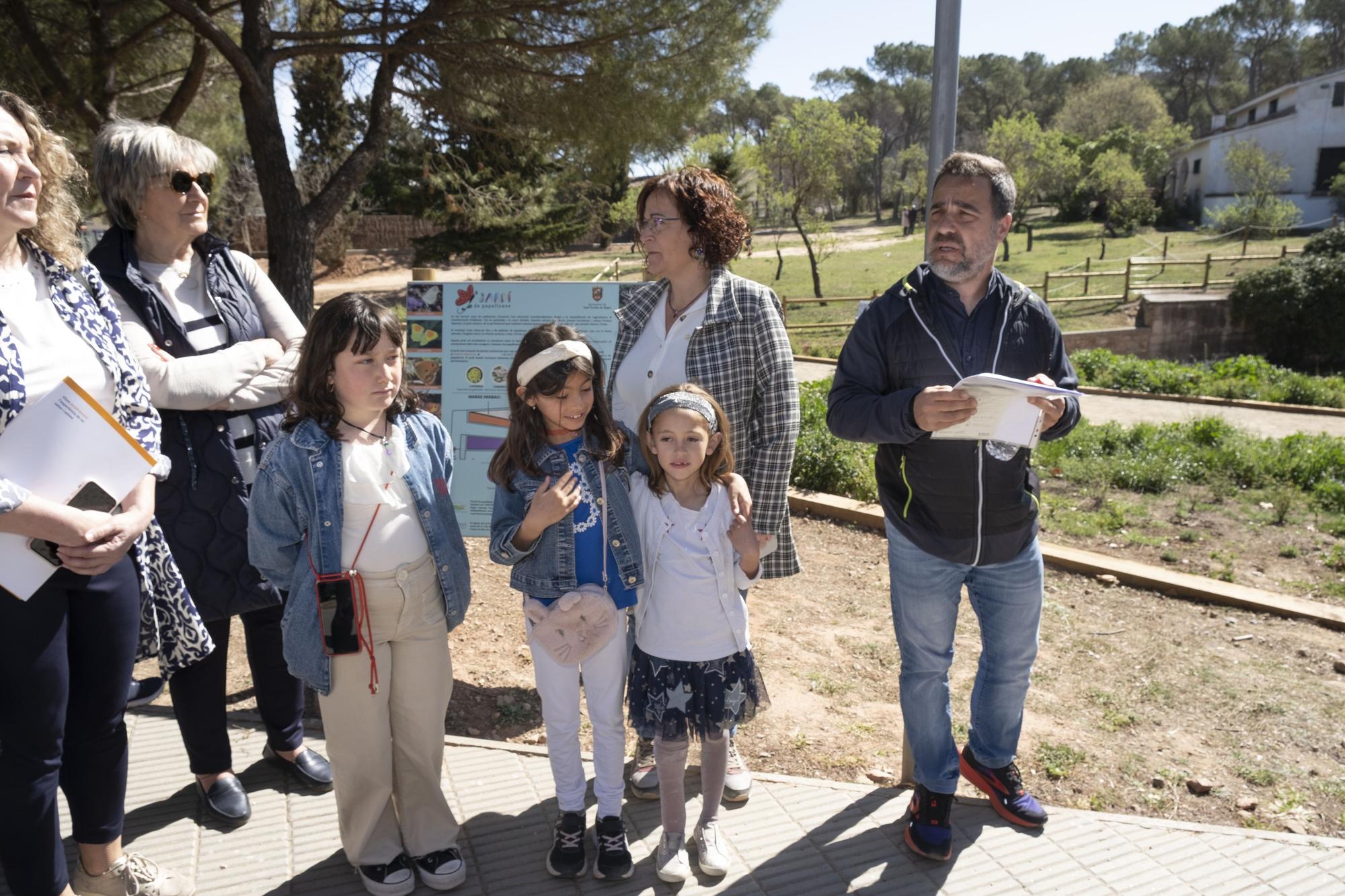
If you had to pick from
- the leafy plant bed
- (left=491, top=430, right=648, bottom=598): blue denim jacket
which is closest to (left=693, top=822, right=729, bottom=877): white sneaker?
(left=491, top=430, right=648, bottom=598): blue denim jacket

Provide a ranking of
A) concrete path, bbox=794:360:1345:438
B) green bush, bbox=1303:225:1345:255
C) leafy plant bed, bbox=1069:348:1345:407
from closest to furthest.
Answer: concrete path, bbox=794:360:1345:438, leafy plant bed, bbox=1069:348:1345:407, green bush, bbox=1303:225:1345:255

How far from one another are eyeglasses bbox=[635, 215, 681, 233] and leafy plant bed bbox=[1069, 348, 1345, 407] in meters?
11.6

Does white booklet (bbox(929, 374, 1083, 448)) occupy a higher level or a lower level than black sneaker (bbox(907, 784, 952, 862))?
higher

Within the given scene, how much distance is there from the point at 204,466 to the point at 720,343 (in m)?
1.54

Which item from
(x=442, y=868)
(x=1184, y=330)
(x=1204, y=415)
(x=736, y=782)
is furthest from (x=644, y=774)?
(x=1184, y=330)

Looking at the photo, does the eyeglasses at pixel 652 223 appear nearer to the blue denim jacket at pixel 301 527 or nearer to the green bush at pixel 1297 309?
the blue denim jacket at pixel 301 527

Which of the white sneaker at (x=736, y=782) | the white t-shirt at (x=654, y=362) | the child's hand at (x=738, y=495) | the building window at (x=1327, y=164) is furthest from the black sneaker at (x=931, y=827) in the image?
the building window at (x=1327, y=164)

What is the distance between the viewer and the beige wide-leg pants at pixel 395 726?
2.48 meters

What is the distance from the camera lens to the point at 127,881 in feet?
7.91

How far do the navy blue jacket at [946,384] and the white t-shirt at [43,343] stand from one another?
1.89m

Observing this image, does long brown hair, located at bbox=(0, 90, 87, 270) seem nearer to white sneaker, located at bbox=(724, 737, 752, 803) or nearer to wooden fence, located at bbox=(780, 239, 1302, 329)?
white sneaker, located at bbox=(724, 737, 752, 803)

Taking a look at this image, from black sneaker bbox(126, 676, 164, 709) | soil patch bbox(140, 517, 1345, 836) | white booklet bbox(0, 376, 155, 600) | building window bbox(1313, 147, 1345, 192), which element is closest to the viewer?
white booklet bbox(0, 376, 155, 600)

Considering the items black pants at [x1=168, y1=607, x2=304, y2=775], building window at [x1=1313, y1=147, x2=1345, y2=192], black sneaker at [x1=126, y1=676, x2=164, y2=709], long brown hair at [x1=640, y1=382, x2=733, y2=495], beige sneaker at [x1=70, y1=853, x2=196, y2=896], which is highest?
building window at [x1=1313, y1=147, x2=1345, y2=192]

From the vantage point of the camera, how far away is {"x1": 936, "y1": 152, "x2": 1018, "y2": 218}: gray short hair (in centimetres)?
261
